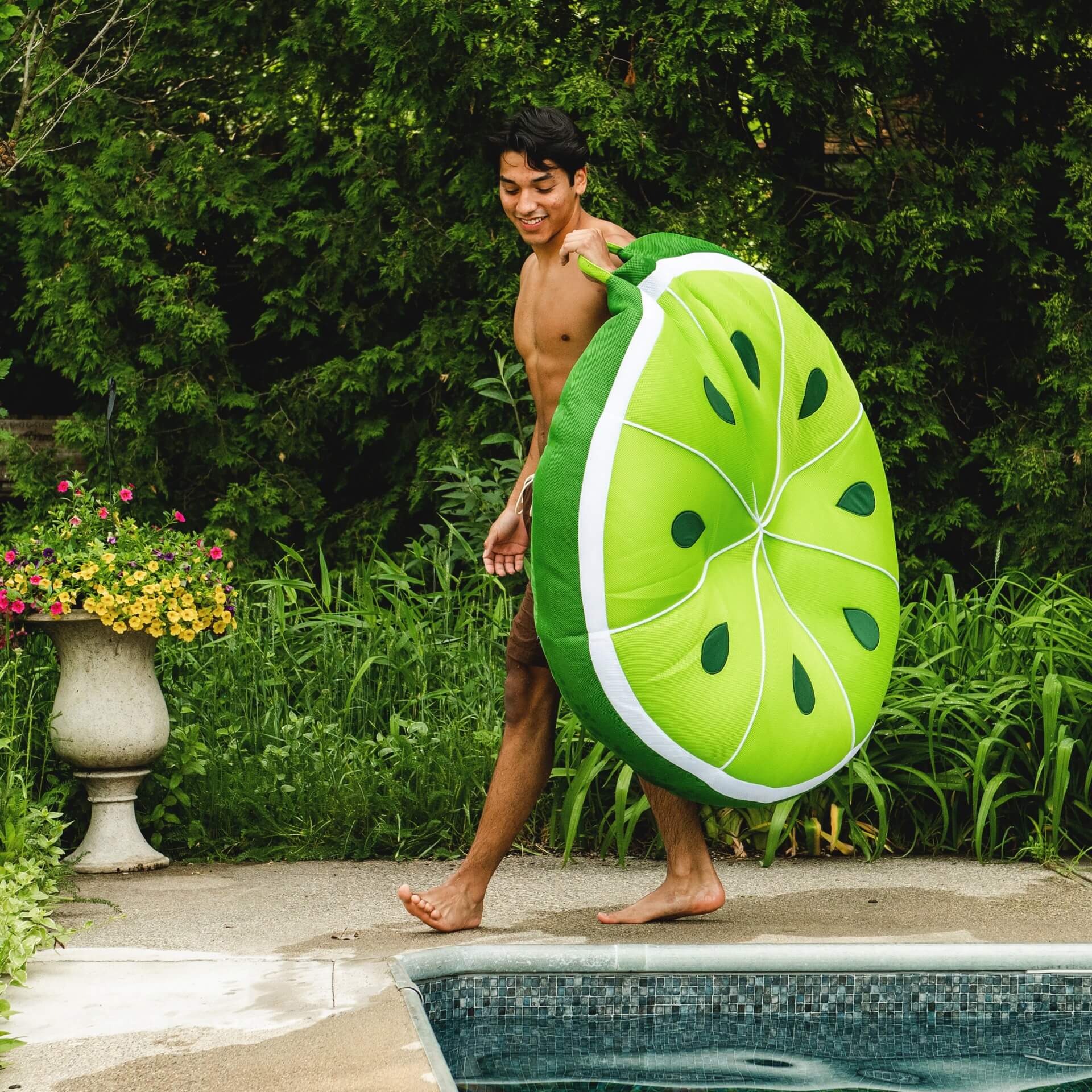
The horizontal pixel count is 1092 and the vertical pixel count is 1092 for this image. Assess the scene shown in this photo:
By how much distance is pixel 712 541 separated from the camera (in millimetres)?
2871

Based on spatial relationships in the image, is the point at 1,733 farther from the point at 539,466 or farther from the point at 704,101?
the point at 704,101

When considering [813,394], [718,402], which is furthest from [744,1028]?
[813,394]

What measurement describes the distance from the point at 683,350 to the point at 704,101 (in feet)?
9.97

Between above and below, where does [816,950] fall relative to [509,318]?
below

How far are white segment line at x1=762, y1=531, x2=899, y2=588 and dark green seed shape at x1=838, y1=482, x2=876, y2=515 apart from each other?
0.39ft

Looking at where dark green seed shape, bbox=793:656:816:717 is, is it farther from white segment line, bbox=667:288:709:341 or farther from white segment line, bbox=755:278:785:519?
white segment line, bbox=667:288:709:341

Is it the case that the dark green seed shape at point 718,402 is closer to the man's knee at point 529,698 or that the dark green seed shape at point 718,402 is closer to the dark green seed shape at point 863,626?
the dark green seed shape at point 863,626

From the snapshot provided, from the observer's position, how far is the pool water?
2.71 metres

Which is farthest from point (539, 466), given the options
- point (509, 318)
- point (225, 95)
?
point (225, 95)

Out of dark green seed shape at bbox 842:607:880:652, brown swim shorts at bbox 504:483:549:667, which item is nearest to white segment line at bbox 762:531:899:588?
dark green seed shape at bbox 842:607:880:652

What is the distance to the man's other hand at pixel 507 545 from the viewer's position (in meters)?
3.26

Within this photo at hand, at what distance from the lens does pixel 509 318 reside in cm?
558

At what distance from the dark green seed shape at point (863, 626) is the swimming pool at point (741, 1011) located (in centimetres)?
67

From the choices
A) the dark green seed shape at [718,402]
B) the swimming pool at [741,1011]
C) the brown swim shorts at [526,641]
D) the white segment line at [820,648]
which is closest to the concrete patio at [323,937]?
the swimming pool at [741,1011]
